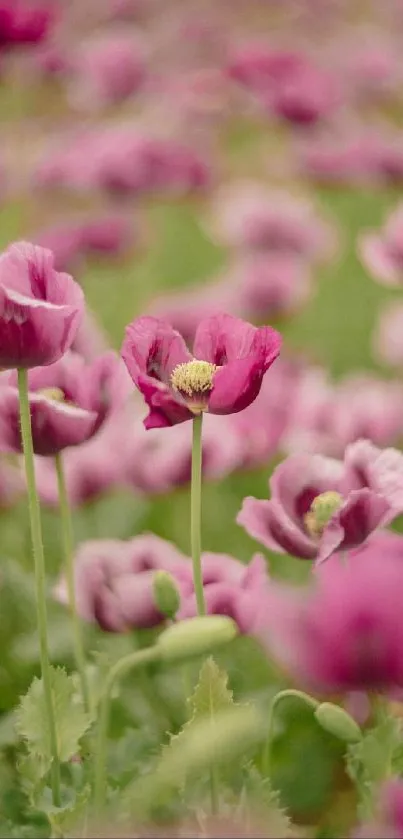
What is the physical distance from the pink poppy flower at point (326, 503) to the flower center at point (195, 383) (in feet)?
0.14

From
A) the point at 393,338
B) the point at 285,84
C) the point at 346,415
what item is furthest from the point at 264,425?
the point at 285,84

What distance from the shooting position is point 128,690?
59 cm

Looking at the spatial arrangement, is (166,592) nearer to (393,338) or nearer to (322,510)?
(322,510)

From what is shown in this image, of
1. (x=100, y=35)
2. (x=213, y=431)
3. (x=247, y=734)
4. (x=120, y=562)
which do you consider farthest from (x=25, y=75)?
(x=247, y=734)

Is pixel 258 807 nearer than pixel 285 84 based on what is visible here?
Yes

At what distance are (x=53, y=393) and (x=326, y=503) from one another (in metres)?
0.11

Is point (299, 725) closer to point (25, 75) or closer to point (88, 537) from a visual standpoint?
point (88, 537)

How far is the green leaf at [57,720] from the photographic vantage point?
0.37 meters

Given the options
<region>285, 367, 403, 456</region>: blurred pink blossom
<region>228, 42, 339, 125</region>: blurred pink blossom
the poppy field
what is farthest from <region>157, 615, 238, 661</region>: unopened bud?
<region>228, 42, 339, 125</region>: blurred pink blossom

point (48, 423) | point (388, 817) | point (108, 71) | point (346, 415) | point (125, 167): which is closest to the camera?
point (388, 817)

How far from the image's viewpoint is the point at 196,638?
32cm

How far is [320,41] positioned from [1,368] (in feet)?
4.89

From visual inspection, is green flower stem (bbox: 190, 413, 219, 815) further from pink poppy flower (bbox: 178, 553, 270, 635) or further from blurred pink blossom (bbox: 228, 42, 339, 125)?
blurred pink blossom (bbox: 228, 42, 339, 125)

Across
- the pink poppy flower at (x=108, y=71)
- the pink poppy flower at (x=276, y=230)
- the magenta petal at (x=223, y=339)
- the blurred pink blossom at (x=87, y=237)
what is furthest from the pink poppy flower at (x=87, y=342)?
the pink poppy flower at (x=108, y=71)
